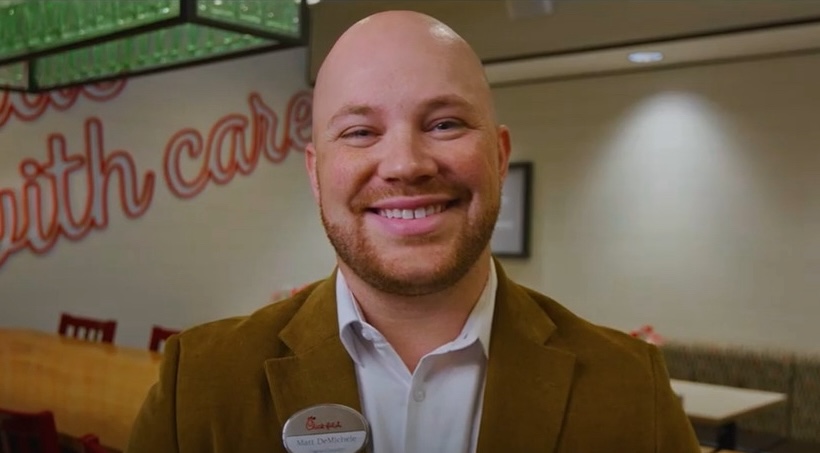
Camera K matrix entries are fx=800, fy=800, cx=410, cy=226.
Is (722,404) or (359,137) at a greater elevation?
(359,137)

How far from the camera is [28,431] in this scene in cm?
206

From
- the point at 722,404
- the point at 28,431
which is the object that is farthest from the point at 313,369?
the point at 722,404

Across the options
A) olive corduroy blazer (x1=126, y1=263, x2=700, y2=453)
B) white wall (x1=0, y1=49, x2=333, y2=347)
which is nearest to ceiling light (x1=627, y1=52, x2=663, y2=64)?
white wall (x1=0, y1=49, x2=333, y2=347)

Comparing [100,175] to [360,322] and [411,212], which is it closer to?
[360,322]

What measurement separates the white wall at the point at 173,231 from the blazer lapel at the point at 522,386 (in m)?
3.85

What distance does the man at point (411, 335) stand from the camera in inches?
37.2

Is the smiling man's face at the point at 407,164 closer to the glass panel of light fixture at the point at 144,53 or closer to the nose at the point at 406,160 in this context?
the nose at the point at 406,160

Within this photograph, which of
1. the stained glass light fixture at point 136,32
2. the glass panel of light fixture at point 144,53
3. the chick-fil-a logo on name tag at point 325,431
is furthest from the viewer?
the glass panel of light fixture at point 144,53

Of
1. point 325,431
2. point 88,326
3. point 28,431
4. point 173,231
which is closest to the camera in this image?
point 325,431

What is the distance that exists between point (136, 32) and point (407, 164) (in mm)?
2044

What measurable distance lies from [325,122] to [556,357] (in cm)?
43

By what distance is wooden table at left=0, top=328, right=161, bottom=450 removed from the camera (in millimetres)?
2484

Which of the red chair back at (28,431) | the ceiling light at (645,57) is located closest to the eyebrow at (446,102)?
the red chair back at (28,431)

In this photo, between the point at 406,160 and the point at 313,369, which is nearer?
the point at 406,160
